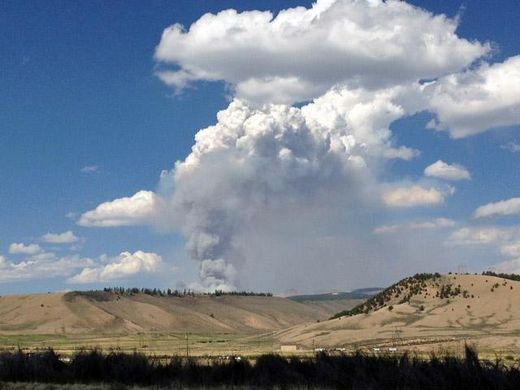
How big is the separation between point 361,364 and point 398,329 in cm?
9425

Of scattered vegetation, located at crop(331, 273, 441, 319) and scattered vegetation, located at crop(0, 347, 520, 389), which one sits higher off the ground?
scattered vegetation, located at crop(331, 273, 441, 319)

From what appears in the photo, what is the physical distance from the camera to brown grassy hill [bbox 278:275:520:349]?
11479 cm

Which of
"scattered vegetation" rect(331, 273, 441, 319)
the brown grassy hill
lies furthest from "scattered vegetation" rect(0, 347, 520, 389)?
"scattered vegetation" rect(331, 273, 441, 319)

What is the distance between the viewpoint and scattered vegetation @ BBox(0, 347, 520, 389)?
29.7m

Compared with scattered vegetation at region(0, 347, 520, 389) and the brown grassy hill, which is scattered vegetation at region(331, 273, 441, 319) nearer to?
the brown grassy hill

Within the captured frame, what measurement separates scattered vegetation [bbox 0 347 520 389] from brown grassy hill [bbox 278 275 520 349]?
66.0 metres

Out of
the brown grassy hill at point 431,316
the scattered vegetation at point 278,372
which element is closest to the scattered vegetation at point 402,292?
the brown grassy hill at point 431,316

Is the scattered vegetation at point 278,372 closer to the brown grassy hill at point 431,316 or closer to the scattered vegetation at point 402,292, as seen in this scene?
the brown grassy hill at point 431,316

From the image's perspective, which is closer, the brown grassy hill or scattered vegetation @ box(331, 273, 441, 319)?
the brown grassy hill

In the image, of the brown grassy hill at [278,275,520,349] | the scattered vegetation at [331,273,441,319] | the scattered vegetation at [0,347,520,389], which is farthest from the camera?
the scattered vegetation at [331,273,441,319]

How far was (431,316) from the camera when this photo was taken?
447 ft

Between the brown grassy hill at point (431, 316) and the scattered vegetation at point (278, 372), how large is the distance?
6599cm

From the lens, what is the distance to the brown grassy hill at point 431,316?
114794mm

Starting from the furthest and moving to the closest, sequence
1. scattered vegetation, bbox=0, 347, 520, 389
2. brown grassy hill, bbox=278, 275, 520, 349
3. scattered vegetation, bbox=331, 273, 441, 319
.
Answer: scattered vegetation, bbox=331, 273, 441, 319
brown grassy hill, bbox=278, 275, 520, 349
scattered vegetation, bbox=0, 347, 520, 389
